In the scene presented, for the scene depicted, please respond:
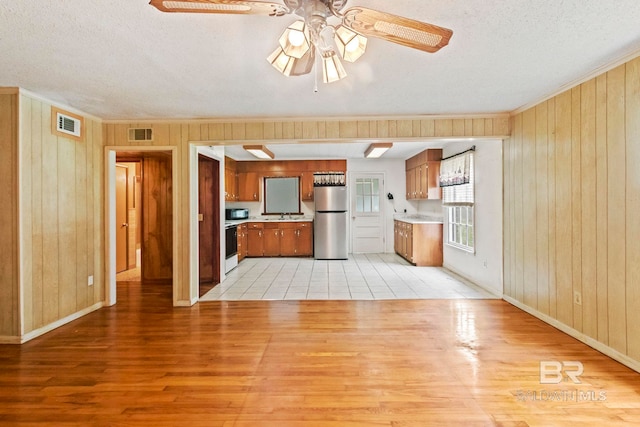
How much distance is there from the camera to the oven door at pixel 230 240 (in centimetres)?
560

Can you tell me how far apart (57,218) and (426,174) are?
18.7 ft

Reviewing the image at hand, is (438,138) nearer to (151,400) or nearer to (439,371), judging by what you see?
(439,371)

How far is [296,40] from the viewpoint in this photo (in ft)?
5.03

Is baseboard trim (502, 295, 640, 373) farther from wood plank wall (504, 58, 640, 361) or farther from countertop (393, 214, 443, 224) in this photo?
countertop (393, 214, 443, 224)

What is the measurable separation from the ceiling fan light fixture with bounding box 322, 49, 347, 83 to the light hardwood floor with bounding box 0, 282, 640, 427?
2023mm

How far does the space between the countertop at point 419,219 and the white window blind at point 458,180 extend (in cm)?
46

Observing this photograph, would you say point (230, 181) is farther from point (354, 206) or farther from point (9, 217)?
point (9, 217)

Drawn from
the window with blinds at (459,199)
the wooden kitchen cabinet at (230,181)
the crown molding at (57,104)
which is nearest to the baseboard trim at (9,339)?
the crown molding at (57,104)

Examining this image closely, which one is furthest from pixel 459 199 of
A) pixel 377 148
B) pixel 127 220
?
pixel 127 220

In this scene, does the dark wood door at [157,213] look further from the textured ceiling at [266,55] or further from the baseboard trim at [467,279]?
the baseboard trim at [467,279]

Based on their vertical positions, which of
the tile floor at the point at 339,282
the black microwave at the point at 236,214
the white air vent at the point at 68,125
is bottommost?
the tile floor at the point at 339,282

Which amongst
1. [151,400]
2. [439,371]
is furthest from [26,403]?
[439,371]

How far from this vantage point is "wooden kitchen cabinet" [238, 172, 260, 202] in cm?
767

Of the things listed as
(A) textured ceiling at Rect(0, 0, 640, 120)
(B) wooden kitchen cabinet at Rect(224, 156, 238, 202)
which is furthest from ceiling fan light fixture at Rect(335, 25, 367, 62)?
(B) wooden kitchen cabinet at Rect(224, 156, 238, 202)
